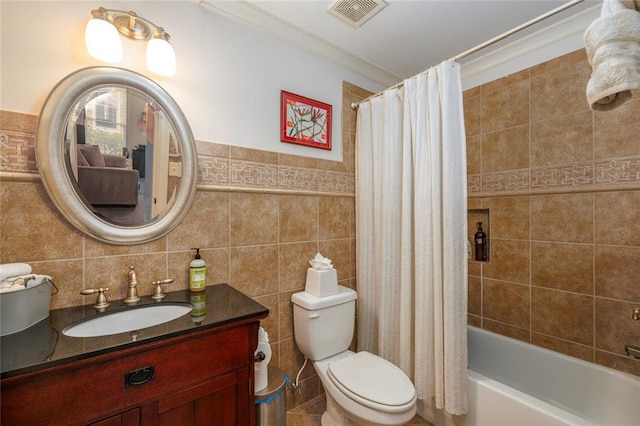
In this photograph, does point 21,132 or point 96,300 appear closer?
point 21,132

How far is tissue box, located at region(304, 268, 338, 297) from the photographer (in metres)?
1.64

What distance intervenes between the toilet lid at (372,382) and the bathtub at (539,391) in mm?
417

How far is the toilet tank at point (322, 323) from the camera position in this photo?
61.6 inches

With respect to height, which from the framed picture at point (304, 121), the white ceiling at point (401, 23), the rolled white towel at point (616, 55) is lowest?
the rolled white towel at point (616, 55)

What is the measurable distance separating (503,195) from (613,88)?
1.35 meters

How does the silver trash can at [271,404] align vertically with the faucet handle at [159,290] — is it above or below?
below

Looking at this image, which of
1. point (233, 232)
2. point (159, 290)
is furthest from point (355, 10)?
point (159, 290)

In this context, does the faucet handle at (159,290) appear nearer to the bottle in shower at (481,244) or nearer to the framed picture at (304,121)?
the framed picture at (304,121)

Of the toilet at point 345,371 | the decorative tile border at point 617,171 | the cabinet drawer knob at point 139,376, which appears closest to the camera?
the cabinet drawer knob at point 139,376

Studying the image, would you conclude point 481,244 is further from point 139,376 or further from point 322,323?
point 139,376

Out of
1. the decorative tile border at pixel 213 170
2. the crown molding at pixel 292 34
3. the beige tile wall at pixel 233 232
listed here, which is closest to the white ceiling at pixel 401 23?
the crown molding at pixel 292 34

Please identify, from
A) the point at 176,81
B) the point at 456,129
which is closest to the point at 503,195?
the point at 456,129

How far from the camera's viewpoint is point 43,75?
1063 mm

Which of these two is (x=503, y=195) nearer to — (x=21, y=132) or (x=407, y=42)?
(x=407, y=42)
